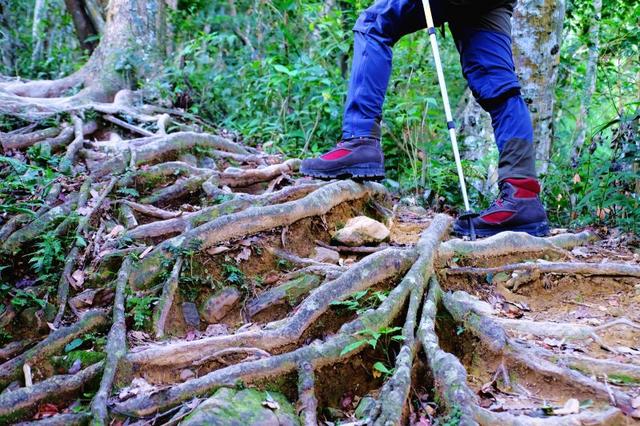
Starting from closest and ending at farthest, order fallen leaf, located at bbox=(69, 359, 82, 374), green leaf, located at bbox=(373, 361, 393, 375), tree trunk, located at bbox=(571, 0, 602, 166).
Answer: green leaf, located at bbox=(373, 361, 393, 375) → fallen leaf, located at bbox=(69, 359, 82, 374) → tree trunk, located at bbox=(571, 0, 602, 166)

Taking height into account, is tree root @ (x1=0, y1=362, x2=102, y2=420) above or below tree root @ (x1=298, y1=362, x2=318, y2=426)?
above

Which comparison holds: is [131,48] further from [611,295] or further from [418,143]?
[611,295]

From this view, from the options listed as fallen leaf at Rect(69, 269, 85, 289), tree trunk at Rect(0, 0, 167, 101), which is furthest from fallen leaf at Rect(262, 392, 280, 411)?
tree trunk at Rect(0, 0, 167, 101)

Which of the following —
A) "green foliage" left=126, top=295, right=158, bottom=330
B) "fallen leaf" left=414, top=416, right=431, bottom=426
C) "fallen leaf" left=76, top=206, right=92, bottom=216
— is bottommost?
"fallen leaf" left=414, top=416, right=431, bottom=426

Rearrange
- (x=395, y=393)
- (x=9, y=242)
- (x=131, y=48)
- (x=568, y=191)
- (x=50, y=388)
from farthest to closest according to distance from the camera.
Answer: (x=131, y=48), (x=568, y=191), (x=9, y=242), (x=50, y=388), (x=395, y=393)

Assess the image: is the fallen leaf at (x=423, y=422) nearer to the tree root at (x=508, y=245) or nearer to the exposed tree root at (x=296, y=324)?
the exposed tree root at (x=296, y=324)

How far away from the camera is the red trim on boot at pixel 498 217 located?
387 centimetres

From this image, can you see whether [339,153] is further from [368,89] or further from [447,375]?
[447,375]

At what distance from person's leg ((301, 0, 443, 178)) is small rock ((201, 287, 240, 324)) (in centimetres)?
125

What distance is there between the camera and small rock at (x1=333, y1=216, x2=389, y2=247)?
3688mm

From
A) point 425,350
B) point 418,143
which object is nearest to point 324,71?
point 418,143

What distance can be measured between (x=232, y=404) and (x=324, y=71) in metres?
4.98

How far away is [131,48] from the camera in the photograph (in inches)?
269

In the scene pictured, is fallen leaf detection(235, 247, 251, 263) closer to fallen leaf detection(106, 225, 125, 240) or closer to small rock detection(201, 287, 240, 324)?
small rock detection(201, 287, 240, 324)
